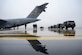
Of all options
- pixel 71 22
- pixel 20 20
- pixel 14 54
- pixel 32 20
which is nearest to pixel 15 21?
pixel 20 20

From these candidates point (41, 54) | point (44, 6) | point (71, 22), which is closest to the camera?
point (41, 54)

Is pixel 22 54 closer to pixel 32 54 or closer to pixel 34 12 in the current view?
pixel 32 54

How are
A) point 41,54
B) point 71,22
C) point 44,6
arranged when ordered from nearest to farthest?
point 41,54, point 71,22, point 44,6

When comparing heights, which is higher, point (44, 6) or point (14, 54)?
point (44, 6)

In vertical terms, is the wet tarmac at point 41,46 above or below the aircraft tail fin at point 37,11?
below

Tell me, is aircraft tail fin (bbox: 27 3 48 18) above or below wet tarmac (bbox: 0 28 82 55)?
above

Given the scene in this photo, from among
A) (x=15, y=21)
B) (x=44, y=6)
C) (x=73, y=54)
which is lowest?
(x=73, y=54)

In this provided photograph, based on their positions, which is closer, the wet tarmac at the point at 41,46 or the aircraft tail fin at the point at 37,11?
the wet tarmac at the point at 41,46

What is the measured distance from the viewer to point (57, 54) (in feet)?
15.0

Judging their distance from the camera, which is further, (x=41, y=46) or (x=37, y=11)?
(x=37, y=11)

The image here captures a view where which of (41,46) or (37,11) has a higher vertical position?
(37,11)

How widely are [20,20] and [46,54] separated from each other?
85.0 ft

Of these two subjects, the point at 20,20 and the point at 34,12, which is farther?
the point at 34,12

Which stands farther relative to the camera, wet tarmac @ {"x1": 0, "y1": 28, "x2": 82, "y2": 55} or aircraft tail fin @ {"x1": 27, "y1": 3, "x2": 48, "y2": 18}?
aircraft tail fin @ {"x1": 27, "y1": 3, "x2": 48, "y2": 18}
